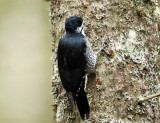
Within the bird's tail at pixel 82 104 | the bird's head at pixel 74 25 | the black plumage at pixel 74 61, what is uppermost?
the bird's head at pixel 74 25

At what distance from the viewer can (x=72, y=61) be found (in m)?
3.21

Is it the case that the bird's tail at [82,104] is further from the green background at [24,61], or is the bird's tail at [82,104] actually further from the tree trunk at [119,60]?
the green background at [24,61]

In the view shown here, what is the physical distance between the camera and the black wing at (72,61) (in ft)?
10.3

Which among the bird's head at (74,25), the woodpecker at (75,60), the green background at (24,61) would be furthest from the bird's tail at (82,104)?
the green background at (24,61)

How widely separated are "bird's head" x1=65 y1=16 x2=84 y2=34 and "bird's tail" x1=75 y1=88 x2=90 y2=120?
25.8 inches

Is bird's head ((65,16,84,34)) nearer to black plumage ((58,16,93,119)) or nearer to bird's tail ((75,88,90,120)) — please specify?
black plumage ((58,16,93,119))

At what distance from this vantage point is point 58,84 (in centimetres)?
336

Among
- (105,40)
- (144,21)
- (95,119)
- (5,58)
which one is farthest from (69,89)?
(5,58)

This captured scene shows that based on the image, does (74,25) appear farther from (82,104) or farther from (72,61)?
(82,104)

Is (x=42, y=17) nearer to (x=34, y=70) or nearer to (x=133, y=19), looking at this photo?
(x=34, y=70)

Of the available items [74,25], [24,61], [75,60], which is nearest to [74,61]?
Result: [75,60]

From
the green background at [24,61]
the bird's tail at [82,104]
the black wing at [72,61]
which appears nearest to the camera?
the bird's tail at [82,104]

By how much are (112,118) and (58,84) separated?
0.74m

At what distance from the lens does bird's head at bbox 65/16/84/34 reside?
10.5 ft
